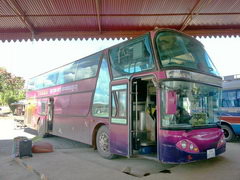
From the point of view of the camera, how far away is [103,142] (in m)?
6.44

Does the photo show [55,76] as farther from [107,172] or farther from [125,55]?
[107,172]

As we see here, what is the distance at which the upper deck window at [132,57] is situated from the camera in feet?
16.9

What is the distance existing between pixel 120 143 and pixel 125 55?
98.2 inches

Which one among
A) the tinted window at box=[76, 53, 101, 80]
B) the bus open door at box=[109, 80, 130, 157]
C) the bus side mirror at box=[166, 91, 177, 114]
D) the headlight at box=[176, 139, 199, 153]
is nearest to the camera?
the bus side mirror at box=[166, 91, 177, 114]

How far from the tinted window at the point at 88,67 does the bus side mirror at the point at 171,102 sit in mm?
3251

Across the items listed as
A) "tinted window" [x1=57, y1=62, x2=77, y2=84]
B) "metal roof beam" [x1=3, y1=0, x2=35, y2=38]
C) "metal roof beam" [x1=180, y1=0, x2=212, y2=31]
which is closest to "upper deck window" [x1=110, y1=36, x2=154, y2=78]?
"metal roof beam" [x1=180, y1=0, x2=212, y2=31]

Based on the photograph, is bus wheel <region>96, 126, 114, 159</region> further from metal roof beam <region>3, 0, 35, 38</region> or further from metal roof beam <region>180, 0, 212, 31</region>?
metal roof beam <region>180, 0, 212, 31</region>

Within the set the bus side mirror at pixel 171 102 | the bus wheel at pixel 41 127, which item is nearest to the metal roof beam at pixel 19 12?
the bus side mirror at pixel 171 102

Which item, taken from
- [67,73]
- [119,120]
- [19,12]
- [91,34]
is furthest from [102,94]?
[19,12]

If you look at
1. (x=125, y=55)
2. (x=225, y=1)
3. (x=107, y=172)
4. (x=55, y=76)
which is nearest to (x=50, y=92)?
(x=55, y=76)

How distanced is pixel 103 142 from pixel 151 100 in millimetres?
2041

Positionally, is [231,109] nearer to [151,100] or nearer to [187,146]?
[151,100]

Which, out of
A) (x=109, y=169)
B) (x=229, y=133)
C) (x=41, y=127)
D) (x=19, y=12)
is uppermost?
(x=19, y=12)

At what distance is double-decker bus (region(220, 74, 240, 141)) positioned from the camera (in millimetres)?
9117
